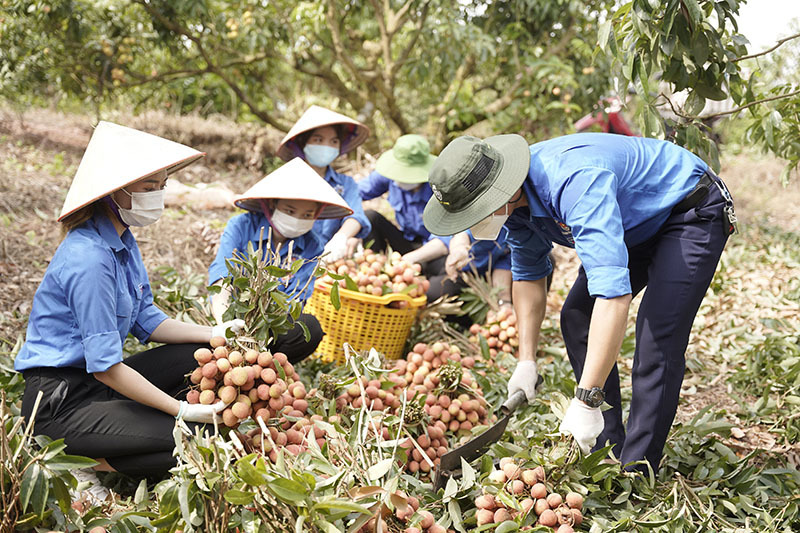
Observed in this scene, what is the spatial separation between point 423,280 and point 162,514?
181cm

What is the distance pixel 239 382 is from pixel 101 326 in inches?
15.7

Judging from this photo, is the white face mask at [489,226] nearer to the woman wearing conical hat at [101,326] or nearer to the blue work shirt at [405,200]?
the woman wearing conical hat at [101,326]

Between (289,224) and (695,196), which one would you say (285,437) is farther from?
(695,196)

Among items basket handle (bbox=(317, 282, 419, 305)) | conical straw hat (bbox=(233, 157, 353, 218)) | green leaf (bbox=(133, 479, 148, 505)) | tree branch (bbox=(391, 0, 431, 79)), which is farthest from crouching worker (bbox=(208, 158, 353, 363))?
tree branch (bbox=(391, 0, 431, 79))

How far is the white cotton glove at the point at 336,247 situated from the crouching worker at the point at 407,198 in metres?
0.36

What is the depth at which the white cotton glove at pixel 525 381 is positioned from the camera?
7.27 ft

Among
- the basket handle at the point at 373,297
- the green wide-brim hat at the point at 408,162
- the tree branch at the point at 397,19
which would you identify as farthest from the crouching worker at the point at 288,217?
the tree branch at the point at 397,19

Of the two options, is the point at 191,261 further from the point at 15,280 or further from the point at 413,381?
the point at 413,381

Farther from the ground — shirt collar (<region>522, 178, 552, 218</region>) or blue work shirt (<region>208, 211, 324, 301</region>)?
shirt collar (<region>522, 178, 552, 218</region>)

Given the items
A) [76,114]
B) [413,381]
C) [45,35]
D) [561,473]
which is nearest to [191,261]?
[413,381]

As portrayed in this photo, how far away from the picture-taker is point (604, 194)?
163 centimetres

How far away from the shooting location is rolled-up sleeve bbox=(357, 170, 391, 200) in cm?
393

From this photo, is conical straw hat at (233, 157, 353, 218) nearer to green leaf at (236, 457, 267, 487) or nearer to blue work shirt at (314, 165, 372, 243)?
blue work shirt at (314, 165, 372, 243)

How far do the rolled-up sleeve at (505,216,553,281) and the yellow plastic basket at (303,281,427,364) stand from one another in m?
0.76
